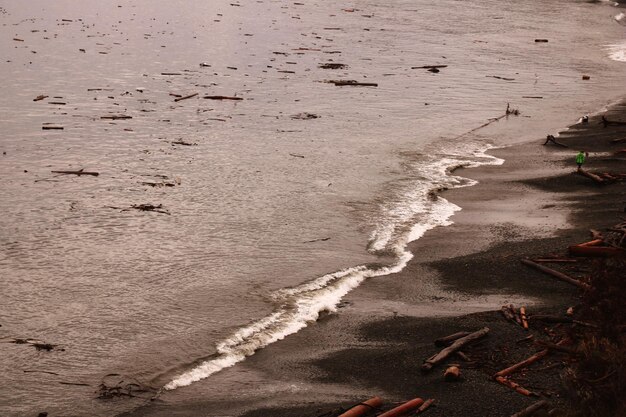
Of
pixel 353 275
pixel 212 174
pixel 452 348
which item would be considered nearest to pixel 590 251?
pixel 452 348

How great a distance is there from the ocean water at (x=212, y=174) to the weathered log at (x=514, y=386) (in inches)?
130

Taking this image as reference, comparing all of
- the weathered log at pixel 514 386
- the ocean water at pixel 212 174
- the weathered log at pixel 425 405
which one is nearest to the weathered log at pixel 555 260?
the ocean water at pixel 212 174

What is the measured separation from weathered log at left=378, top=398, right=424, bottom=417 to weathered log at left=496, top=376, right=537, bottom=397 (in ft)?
3.04

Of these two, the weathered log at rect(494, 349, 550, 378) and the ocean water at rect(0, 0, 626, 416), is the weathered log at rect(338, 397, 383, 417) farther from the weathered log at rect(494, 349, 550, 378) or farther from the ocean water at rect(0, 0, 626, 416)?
the ocean water at rect(0, 0, 626, 416)

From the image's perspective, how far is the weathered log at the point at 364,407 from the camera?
8555mm

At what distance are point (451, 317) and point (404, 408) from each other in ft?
9.07

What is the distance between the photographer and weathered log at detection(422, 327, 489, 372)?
9.69 meters

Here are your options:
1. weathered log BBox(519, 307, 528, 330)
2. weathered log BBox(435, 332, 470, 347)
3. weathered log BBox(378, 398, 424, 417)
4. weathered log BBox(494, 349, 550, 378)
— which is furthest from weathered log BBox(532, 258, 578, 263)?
weathered log BBox(378, 398, 424, 417)

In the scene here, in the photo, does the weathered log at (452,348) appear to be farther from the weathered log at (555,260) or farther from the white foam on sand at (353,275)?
the weathered log at (555,260)

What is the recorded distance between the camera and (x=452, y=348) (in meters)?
10.0

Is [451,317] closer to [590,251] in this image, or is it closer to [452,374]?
[452,374]

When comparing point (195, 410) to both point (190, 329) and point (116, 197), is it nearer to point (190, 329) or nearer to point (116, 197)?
point (190, 329)

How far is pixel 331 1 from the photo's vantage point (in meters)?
63.1

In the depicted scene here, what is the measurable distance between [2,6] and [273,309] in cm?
4330
